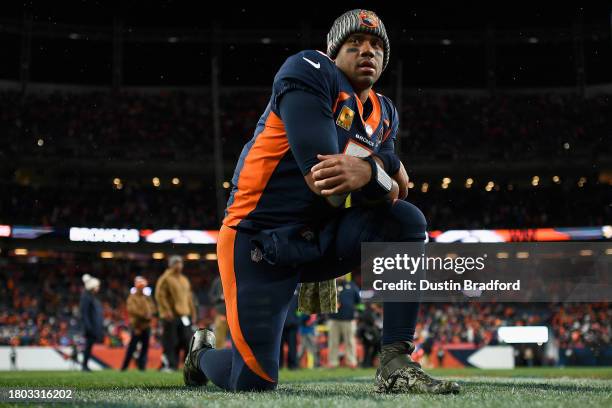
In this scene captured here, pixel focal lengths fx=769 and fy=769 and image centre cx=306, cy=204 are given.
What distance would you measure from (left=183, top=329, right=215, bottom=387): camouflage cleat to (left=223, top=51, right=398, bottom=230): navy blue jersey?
798mm

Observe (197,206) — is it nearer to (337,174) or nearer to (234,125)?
(234,125)

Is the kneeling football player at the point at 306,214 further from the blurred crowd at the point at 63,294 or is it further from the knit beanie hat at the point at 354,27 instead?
the blurred crowd at the point at 63,294

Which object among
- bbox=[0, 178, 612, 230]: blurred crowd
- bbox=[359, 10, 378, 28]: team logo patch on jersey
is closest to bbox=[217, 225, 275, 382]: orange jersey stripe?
bbox=[359, 10, 378, 28]: team logo patch on jersey

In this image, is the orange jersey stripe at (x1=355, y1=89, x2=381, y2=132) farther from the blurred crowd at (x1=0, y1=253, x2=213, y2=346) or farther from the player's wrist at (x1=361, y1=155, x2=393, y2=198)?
the blurred crowd at (x1=0, y1=253, x2=213, y2=346)

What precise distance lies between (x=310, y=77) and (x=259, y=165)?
491mm

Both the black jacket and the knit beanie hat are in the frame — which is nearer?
the knit beanie hat

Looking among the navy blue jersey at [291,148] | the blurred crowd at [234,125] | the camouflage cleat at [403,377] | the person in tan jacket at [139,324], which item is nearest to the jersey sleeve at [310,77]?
the navy blue jersey at [291,148]

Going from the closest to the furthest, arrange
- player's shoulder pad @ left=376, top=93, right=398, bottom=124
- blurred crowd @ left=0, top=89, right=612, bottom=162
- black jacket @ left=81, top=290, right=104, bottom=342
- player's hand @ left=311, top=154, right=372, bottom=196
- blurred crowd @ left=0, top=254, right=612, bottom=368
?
player's hand @ left=311, top=154, right=372, bottom=196 → player's shoulder pad @ left=376, top=93, right=398, bottom=124 → black jacket @ left=81, top=290, right=104, bottom=342 → blurred crowd @ left=0, top=254, right=612, bottom=368 → blurred crowd @ left=0, top=89, right=612, bottom=162

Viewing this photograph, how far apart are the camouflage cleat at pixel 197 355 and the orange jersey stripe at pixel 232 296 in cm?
57

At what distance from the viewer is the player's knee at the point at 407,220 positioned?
323 centimetres

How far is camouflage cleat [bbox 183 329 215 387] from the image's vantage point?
3.92 meters

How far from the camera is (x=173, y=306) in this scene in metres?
12.5

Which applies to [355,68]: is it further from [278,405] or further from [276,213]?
[278,405]

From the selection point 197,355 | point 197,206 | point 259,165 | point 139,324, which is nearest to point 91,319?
point 139,324
